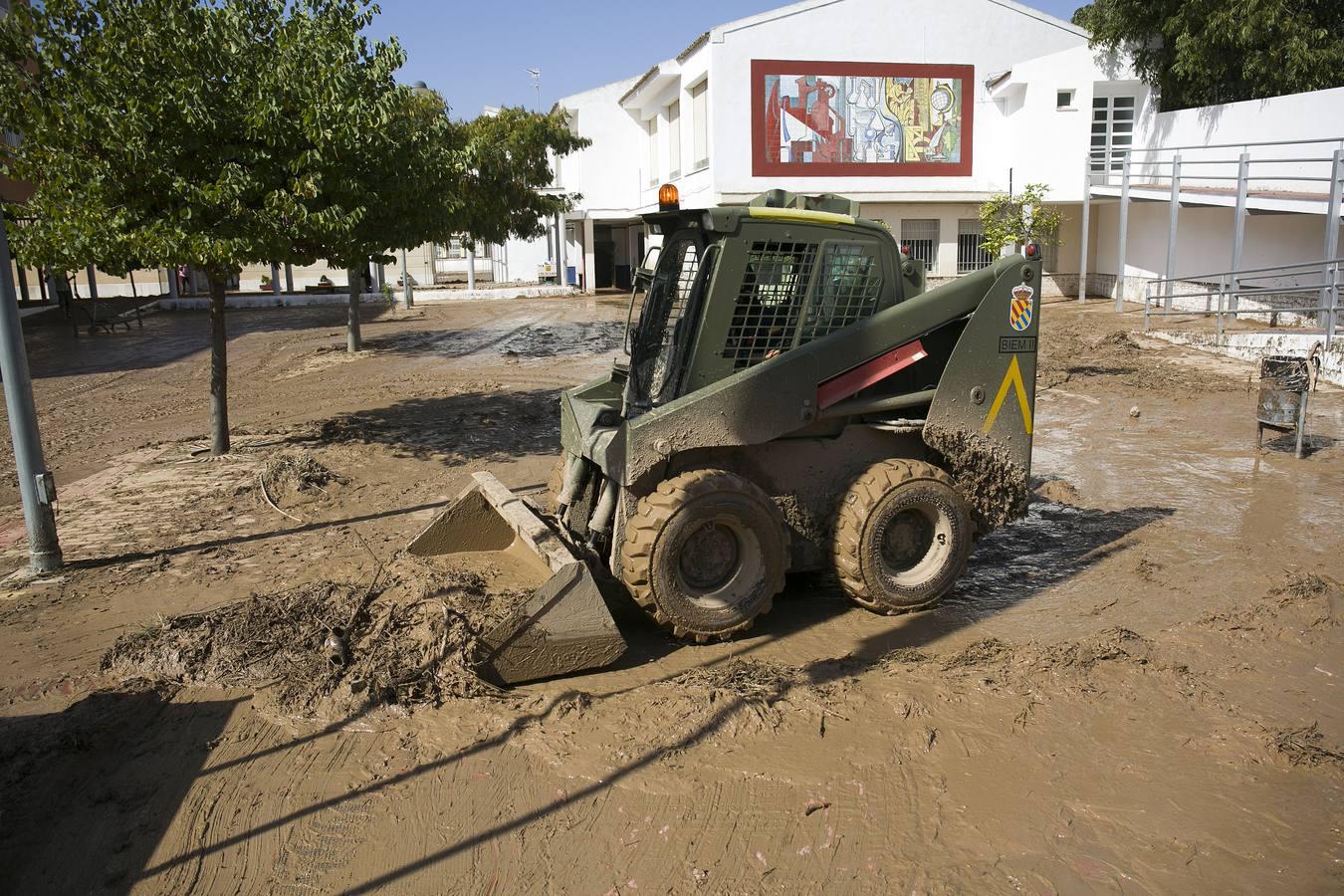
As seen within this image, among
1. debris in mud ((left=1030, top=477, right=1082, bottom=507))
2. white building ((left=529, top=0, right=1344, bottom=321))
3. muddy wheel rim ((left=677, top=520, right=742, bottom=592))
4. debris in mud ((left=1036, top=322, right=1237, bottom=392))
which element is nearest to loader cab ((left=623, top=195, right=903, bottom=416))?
muddy wheel rim ((left=677, top=520, right=742, bottom=592))

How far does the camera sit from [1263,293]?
17.2 meters

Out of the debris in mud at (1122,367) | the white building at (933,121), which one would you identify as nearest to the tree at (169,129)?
the debris in mud at (1122,367)

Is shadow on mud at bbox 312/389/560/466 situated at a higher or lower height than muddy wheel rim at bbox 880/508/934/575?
lower

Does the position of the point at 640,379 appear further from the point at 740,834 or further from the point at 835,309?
the point at 740,834

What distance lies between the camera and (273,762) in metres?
4.52

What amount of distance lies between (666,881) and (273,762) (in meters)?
1.99

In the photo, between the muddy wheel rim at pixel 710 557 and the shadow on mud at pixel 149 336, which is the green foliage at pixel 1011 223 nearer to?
the muddy wheel rim at pixel 710 557

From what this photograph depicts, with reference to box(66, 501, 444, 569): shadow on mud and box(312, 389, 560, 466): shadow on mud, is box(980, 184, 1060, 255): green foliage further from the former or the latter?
box(66, 501, 444, 569): shadow on mud

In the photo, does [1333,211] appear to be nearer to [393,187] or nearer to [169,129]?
[393,187]

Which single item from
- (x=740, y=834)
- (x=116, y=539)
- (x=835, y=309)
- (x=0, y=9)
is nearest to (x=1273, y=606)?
(x=835, y=309)

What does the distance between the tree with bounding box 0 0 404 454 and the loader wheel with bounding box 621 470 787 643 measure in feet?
16.4

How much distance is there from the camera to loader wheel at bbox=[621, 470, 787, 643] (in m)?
5.51

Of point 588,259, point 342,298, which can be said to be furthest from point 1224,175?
point 342,298

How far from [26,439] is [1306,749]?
813 cm
